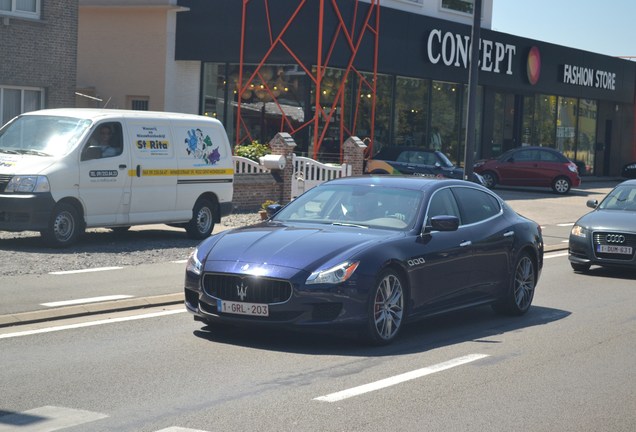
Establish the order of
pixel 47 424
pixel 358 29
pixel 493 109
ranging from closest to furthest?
1. pixel 47 424
2. pixel 358 29
3. pixel 493 109

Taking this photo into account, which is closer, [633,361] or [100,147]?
[633,361]

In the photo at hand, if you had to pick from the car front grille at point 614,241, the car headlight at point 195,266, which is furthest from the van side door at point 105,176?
the car front grille at point 614,241

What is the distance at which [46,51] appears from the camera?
25.4 metres

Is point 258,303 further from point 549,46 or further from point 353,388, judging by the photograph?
point 549,46

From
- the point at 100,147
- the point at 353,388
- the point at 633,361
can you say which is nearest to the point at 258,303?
the point at 353,388

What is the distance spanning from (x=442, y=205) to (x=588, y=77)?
130 feet

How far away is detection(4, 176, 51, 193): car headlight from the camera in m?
15.6

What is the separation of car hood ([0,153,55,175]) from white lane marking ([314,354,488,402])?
8644 mm

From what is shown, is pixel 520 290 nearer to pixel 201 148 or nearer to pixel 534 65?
pixel 201 148

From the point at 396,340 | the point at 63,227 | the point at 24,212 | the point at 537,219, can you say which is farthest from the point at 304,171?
the point at 396,340

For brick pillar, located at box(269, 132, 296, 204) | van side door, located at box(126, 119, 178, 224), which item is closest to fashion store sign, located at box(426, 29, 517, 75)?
brick pillar, located at box(269, 132, 296, 204)

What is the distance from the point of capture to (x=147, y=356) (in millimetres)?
8898

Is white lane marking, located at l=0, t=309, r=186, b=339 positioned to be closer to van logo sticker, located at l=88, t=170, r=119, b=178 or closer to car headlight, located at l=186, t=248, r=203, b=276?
car headlight, located at l=186, t=248, r=203, b=276

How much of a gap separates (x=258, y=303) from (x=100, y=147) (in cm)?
817
